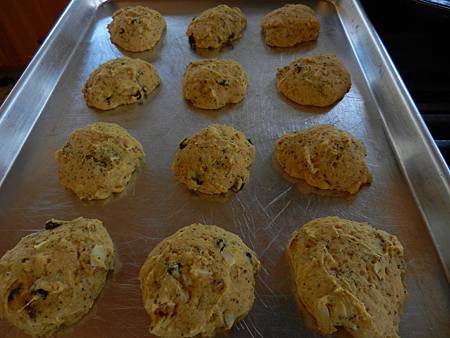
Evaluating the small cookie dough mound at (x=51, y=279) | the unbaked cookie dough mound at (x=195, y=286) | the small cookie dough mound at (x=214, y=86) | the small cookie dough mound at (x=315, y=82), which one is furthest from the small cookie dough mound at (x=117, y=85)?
the unbaked cookie dough mound at (x=195, y=286)

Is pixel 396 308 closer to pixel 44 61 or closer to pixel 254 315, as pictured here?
pixel 254 315

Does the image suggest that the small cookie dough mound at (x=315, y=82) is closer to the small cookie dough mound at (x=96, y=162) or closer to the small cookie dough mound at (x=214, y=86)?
the small cookie dough mound at (x=214, y=86)

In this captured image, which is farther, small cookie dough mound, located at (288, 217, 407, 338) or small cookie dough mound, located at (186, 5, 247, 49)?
small cookie dough mound, located at (186, 5, 247, 49)

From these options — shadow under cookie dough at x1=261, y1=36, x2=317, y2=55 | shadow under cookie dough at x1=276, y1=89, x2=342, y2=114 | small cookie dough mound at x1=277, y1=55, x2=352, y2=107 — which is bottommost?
shadow under cookie dough at x1=276, y1=89, x2=342, y2=114

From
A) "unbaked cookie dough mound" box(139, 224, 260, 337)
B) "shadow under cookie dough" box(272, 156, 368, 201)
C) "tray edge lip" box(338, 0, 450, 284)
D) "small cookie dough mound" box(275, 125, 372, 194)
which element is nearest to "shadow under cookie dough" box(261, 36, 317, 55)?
"tray edge lip" box(338, 0, 450, 284)

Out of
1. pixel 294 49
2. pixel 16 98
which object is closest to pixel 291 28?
pixel 294 49

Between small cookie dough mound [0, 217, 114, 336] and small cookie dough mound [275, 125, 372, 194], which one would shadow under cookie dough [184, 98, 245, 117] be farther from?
small cookie dough mound [0, 217, 114, 336]
